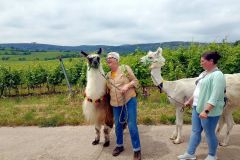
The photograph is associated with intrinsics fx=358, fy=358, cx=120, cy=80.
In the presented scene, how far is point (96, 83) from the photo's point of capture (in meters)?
7.02

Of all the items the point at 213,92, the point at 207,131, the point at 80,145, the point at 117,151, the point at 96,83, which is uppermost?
the point at 213,92

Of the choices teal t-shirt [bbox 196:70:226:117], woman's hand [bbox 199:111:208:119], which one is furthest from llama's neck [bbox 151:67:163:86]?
woman's hand [bbox 199:111:208:119]

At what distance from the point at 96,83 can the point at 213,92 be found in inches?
96.9

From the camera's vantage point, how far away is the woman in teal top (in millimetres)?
5445

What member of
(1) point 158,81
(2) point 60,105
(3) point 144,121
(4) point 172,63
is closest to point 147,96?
(4) point 172,63

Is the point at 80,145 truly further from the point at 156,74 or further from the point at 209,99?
the point at 209,99

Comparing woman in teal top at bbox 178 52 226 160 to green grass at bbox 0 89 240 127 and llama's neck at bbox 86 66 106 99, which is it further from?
green grass at bbox 0 89 240 127

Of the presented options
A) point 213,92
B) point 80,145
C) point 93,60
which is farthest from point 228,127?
point 80,145

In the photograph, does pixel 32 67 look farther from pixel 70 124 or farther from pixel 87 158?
pixel 87 158

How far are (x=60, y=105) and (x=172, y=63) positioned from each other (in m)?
5.24

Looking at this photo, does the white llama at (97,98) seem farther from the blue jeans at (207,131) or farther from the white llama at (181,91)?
the blue jeans at (207,131)

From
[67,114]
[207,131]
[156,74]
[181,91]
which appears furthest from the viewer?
[67,114]

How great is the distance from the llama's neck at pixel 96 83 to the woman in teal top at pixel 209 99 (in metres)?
1.96

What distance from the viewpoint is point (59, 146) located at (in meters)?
7.66
